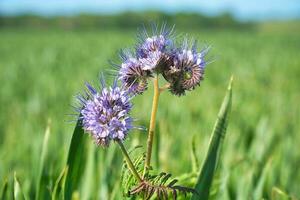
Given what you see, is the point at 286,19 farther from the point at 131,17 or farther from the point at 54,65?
the point at 54,65

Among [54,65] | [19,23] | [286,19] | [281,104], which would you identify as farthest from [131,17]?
[281,104]

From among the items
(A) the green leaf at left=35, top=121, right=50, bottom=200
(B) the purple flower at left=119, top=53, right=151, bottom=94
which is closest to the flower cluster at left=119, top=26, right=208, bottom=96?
(B) the purple flower at left=119, top=53, right=151, bottom=94

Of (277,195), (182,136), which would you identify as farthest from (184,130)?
(277,195)

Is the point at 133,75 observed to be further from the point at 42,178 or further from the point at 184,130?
the point at 184,130

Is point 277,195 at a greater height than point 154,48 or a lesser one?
lesser

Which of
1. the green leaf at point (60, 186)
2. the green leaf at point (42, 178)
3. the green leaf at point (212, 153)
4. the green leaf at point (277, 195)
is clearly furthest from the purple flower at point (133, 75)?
the green leaf at point (277, 195)
